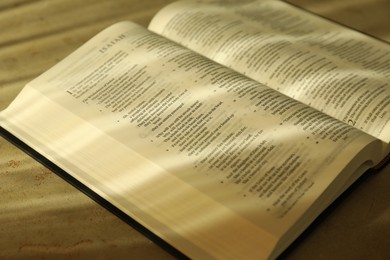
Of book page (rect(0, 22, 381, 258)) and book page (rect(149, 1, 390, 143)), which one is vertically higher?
book page (rect(149, 1, 390, 143))

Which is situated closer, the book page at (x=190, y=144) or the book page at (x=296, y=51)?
the book page at (x=190, y=144)

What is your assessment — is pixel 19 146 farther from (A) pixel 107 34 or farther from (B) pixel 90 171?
(A) pixel 107 34

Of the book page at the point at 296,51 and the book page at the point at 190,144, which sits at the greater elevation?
the book page at the point at 296,51

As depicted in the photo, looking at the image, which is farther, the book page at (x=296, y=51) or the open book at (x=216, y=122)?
the book page at (x=296, y=51)

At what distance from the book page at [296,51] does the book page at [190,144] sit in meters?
0.04

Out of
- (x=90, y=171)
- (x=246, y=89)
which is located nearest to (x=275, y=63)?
(x=246, y=89)

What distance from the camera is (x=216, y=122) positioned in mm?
697

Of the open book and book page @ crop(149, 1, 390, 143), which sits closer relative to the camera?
the open book

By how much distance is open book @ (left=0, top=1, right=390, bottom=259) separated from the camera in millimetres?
612

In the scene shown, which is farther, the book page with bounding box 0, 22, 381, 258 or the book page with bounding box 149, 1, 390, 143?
the book page with bounding box 149, 1, 390, 143

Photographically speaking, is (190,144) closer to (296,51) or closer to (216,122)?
(216,122)

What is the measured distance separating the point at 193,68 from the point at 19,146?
0.84 ft

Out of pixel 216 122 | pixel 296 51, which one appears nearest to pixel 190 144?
pixel 216 122

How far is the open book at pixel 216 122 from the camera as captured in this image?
0.61 meters
